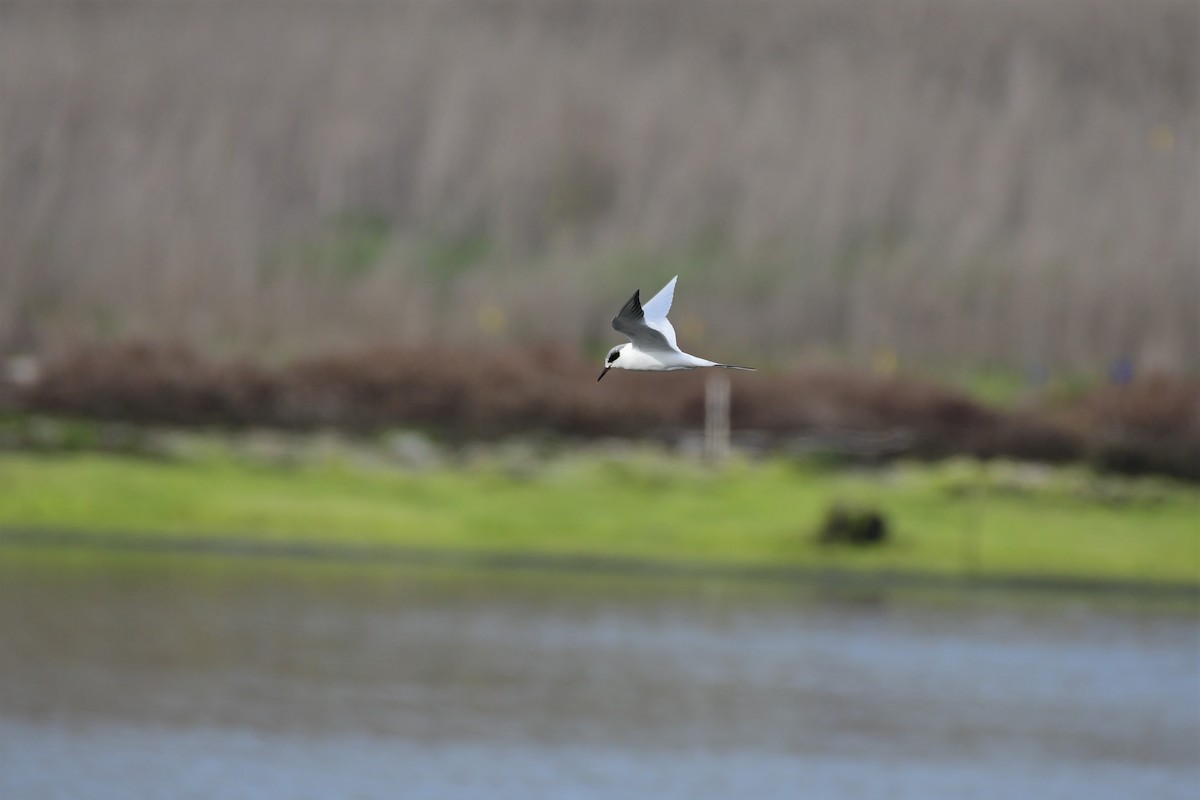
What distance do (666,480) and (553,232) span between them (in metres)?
39.2

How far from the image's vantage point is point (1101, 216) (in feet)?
364

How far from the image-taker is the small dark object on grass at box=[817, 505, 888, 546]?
65125 millimetres

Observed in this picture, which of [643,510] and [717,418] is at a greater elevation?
[717,418]

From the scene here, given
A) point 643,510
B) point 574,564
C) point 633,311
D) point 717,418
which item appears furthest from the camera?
point 717,418

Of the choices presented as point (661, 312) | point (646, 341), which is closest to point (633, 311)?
point (646, 341)

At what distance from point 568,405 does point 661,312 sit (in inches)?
2553

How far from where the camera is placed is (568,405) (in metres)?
80.4

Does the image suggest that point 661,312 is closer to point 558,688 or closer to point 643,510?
point 558,688

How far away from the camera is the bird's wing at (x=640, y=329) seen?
15.2 metres

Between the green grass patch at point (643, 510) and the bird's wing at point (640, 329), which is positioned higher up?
the bird's wing at point (640, 329)

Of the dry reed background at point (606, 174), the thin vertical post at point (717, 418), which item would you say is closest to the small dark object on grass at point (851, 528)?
the thin vertical post at point (717, 418)

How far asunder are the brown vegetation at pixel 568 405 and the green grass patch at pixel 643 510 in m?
4.55

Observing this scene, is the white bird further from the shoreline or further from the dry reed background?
the dry reed background

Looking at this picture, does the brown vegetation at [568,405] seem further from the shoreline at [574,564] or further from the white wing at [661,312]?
the white wing at [661,312]
